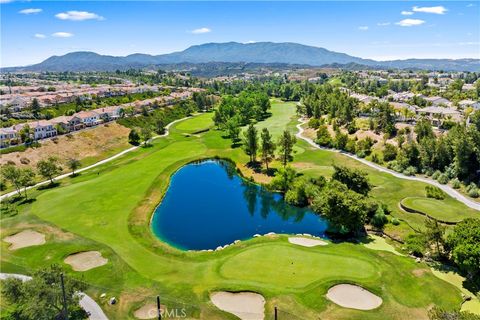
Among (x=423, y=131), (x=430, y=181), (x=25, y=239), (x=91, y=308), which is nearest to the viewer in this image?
(x=91, y=308)

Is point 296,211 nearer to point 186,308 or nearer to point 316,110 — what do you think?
point 186,308

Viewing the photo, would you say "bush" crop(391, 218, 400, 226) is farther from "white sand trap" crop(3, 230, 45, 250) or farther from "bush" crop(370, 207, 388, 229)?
"white sand trap" crop(3, 230, 45, 250)

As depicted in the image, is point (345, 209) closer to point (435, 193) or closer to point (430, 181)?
point (435, 193)

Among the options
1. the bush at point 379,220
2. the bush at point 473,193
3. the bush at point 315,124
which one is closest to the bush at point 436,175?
the bush at point 473,193

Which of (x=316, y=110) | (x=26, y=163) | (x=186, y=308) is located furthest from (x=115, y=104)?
(x=186, y=308)


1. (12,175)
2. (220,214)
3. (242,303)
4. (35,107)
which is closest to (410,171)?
(220,214)

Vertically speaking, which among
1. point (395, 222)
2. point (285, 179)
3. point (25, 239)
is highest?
point (285, 179)
